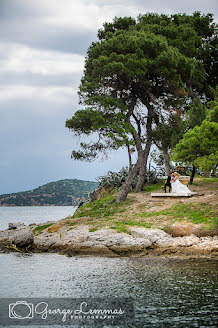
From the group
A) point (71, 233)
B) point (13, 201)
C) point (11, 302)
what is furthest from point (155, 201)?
point (13, 201)

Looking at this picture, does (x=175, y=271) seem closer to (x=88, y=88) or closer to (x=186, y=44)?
(x=88, y=88)

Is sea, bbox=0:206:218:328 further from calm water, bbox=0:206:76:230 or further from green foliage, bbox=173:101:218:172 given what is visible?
calm water, bbox=0:206:76:230

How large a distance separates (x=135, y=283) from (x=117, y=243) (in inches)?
211

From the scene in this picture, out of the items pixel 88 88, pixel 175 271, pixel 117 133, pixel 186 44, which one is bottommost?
pixel 175 271

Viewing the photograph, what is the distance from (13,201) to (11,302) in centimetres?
12890

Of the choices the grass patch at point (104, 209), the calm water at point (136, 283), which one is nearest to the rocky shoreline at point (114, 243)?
the calm water at point (136, 283)

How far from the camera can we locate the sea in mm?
8203

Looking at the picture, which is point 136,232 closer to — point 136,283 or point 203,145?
point 136,283

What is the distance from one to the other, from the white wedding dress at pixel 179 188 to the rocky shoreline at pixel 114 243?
756 cm

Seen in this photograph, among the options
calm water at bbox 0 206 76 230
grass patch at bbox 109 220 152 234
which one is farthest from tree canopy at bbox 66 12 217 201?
calm water at bbox 0 206 76 230

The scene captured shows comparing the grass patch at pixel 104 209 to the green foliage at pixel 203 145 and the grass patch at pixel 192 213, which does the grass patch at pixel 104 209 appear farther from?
the green foliage at pixel 203 145

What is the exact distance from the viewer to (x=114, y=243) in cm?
→ 1634

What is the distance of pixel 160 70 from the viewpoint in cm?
2517

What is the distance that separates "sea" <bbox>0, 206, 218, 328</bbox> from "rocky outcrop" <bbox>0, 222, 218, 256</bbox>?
90cm
